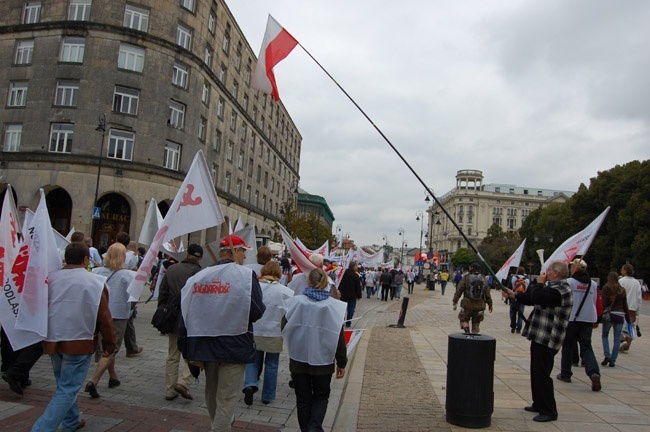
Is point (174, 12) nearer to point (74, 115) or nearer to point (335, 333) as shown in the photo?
point (74, 115)

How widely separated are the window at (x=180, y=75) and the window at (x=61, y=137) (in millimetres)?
7191

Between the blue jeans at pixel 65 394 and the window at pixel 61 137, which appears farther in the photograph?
the window at pixel 61 137

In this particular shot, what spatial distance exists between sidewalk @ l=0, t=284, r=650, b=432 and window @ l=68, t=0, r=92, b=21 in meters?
27.9

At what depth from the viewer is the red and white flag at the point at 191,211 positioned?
5457 millimetres

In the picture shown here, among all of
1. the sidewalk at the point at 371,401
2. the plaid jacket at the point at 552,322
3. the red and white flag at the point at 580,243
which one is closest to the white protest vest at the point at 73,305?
the sidewalk at the point at 371,401

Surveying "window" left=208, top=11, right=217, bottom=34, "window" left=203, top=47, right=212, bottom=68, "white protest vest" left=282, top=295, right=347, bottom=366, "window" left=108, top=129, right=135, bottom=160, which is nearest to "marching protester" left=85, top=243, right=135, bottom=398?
"white protest vest" left=282, top=295, right=347, bottom=366

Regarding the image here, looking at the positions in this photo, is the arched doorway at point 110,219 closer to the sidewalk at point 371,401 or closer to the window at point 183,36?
the window at point 183,36

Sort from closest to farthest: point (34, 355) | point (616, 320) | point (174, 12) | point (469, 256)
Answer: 1. point (34, 355)
2. point (616, 320)
3. point (174, 12)
4. point (469, 256)

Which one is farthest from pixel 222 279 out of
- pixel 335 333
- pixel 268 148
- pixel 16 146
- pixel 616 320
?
pixel 268 148

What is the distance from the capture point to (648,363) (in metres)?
10.0

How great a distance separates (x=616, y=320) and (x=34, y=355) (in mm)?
9962

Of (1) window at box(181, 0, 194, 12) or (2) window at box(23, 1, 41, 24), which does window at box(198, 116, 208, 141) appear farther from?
(2) window at box(23, 1, 41, 24)

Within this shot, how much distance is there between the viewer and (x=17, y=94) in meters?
31.0

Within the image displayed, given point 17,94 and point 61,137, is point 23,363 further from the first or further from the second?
point 17,94
